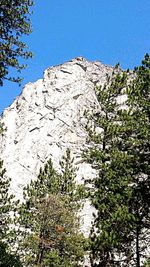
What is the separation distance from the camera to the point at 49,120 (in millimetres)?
88312

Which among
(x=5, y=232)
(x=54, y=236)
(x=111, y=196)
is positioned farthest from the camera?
(x=5, y=232)

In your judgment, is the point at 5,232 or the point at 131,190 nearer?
the point at 131,190

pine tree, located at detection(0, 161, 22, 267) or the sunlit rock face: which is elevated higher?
the sunlit rock face

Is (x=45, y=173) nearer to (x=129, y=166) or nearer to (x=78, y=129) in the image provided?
(x=129, y=166)

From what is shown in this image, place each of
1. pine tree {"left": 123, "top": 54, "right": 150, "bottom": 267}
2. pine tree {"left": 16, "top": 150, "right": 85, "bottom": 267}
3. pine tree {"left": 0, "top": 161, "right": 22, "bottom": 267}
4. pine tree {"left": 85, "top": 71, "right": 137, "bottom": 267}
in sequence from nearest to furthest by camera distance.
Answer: pine tree {"left": 123, "top": 54, "right": 150, "bottom": 267} → pine tree {"left": 85, "top": 71, "right": 137, "bottom": 267} → pine tree {"left": 0, "top": 161, "right": 22, "bottom": 267} → pine tree {"left": 16, "top": 150, "right": 85, "bottom": 267}

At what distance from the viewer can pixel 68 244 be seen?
95.3 ft

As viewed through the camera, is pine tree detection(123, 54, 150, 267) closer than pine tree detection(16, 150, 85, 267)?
Yes

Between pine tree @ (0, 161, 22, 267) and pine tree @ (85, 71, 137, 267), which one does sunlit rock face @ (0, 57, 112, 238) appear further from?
pine tree @ (85, 71, 137, 267)

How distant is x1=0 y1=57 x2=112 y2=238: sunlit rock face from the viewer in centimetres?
8038

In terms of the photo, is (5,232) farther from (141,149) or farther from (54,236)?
(141,149)

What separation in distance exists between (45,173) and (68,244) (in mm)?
7645

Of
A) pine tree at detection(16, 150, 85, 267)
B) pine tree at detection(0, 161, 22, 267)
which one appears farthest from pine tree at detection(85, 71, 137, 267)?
pine tree at detection(0, 161, 22, 267)

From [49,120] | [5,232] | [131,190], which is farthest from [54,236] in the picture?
[49,120]

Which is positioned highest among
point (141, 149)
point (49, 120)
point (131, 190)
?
point (49, 120)
